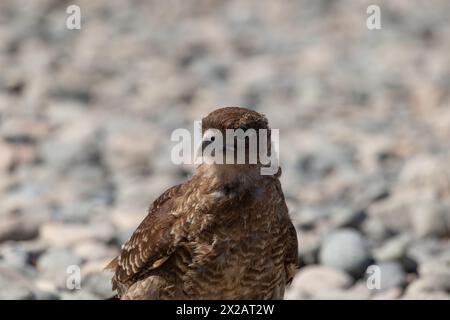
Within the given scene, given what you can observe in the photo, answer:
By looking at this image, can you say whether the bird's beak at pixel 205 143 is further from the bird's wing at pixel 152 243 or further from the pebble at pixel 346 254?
the pebble at pixel 346 254

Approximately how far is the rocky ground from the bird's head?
71.2 inches

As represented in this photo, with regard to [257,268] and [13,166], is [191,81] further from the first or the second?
[257,268]

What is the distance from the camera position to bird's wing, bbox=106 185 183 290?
5.62m

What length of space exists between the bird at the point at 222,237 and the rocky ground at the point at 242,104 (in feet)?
4.28

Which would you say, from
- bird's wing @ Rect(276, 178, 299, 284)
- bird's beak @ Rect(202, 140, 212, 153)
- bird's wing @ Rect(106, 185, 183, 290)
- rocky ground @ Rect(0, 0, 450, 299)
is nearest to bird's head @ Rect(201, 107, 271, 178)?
bird's beak @ Rect(202, 140, 212, 153)

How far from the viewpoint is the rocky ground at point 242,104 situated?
781cm

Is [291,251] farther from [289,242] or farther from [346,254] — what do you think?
[346,254]

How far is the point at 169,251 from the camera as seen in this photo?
5602 millimetres

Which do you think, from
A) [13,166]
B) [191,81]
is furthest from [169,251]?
[191,81]

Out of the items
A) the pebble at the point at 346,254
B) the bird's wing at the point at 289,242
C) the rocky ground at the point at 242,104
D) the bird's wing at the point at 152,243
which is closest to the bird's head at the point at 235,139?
the bird's wing at the point at 289,242

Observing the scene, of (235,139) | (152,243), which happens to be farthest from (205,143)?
(152,243)

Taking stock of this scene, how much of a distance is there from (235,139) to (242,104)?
7.63 m

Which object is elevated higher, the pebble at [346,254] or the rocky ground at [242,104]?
the rocky ground at [242,104]

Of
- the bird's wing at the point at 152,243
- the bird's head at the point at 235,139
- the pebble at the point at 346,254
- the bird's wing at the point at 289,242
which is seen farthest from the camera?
the pebble at the point at 346,254
